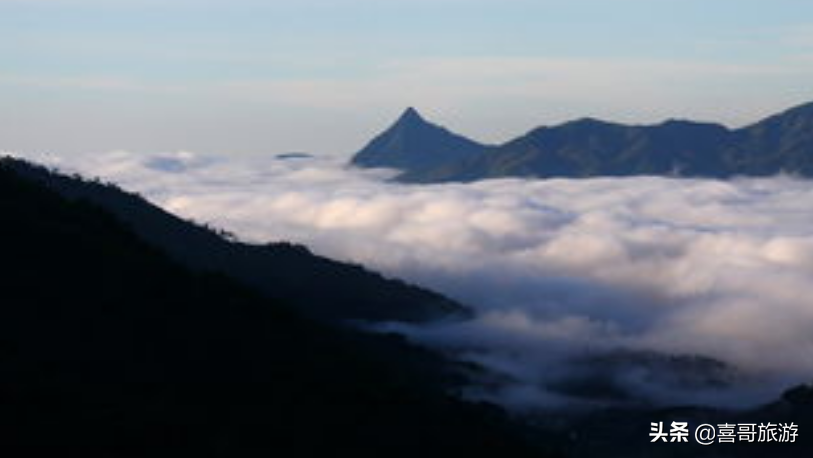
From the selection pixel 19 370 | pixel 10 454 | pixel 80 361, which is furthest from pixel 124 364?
pixel 10 454

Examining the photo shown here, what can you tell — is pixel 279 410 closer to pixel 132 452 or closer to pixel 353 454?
pixel 353 454

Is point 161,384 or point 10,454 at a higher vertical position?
point 161,384

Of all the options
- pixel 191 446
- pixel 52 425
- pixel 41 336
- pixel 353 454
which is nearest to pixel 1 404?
pixel 52 425

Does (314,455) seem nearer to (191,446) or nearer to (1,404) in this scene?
(191,446)

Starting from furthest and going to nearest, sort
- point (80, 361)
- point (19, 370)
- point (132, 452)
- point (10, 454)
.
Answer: point (80, 361) → point (19, 370) → point (132, 452) → point (10, 454)

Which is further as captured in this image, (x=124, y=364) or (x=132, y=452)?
(x=124, y=364)

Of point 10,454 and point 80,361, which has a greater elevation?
point 80,361

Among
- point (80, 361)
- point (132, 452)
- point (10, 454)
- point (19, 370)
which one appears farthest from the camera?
point (80, 361)

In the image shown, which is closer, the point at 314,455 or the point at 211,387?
the point at 314,455
